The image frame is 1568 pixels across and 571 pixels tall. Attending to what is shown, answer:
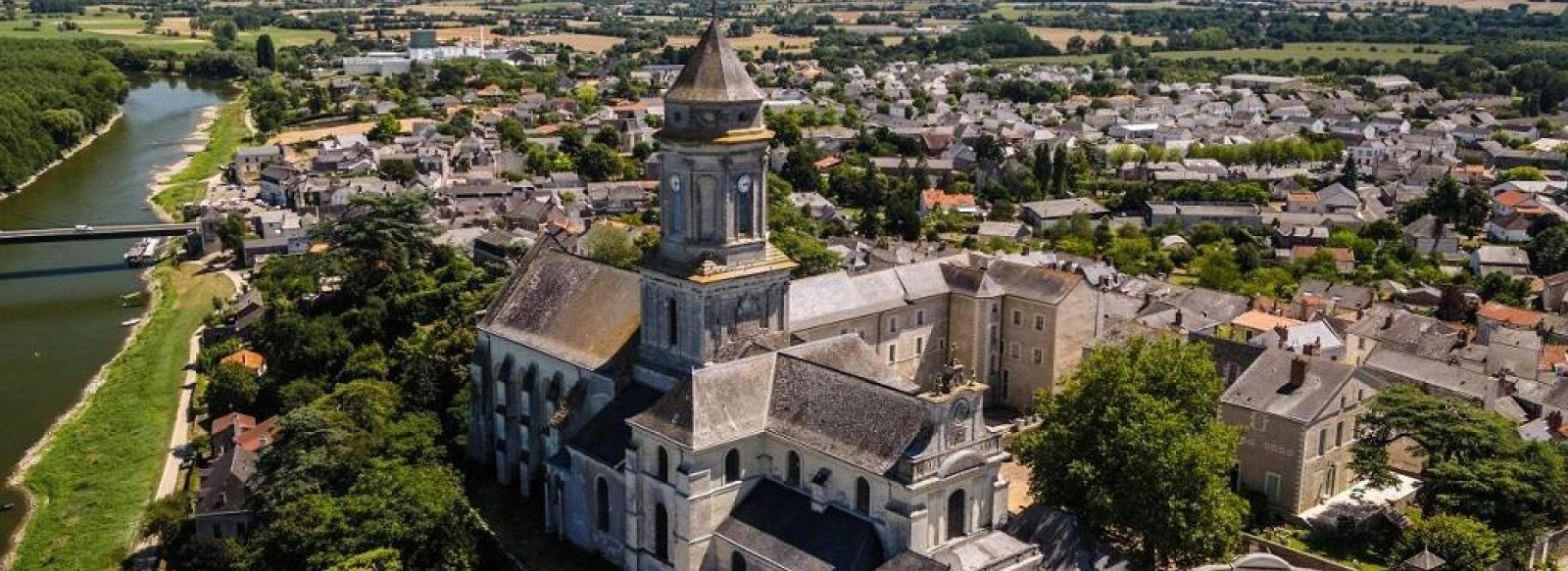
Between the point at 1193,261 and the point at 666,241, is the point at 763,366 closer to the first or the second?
the point at 666,241

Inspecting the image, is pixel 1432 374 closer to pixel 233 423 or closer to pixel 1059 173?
pixel 233 423

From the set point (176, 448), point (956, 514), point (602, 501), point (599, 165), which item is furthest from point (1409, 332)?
point (599, 165)

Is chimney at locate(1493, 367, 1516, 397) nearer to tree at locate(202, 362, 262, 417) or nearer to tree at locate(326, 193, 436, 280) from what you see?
tree at locate(326, 193, 436, 280)

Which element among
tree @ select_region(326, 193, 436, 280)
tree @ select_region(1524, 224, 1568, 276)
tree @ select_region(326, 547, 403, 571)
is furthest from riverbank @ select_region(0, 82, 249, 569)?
tree @ select_region(1524, 224, 1568, 276)

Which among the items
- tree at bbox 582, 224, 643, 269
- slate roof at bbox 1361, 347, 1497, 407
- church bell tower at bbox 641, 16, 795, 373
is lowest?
slate roof at bbox 1361, 347, 1497, 407

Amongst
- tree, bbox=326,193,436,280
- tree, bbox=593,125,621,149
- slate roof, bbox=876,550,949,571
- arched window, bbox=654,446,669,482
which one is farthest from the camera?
tree, bbox=593,125,621,149

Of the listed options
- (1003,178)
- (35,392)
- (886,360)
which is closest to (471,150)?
(1003,178)

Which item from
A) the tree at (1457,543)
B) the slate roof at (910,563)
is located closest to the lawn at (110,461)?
the slate roof at (910,563)
